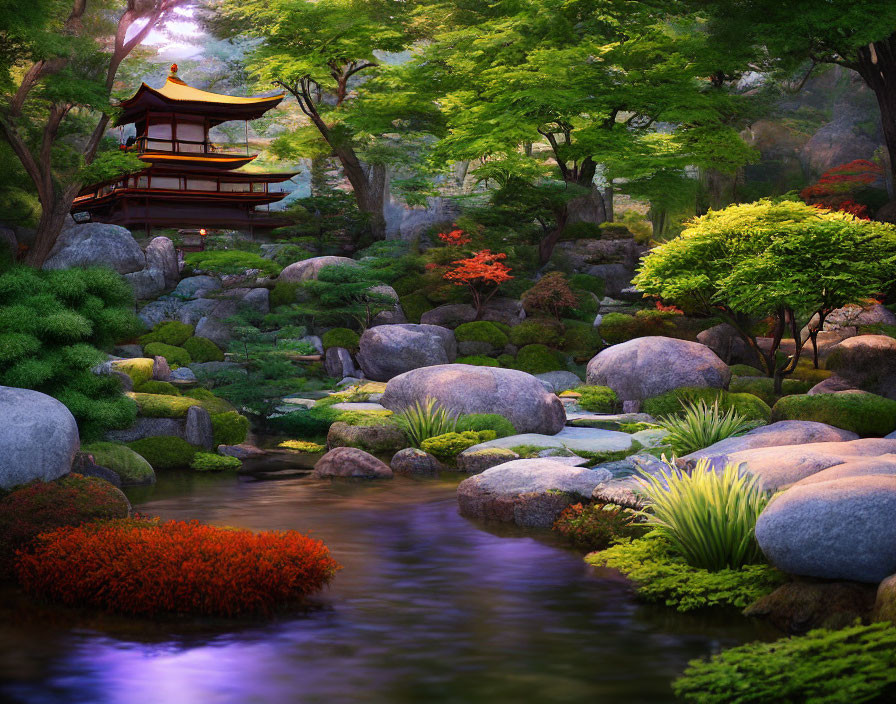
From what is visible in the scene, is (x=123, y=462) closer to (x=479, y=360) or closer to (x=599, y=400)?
(x=599, y=400)

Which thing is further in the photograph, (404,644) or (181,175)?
(181,175)

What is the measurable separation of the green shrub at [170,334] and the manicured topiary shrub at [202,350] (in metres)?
0.35

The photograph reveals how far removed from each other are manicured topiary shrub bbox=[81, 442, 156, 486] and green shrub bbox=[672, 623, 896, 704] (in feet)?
35.1

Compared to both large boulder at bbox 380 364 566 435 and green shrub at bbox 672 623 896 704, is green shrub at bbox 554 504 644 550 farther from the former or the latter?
large boulder at bbox 380 364 566 435

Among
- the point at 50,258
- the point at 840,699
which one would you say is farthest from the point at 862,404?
the point at 50,258

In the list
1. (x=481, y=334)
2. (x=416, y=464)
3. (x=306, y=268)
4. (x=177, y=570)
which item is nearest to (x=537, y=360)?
(x=481, y=334)

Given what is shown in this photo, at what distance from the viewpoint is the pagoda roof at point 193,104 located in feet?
124

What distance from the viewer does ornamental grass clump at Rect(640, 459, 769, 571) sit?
29.2ft

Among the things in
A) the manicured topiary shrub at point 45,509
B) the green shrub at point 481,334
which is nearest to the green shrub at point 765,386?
the green shrub at point 481,334

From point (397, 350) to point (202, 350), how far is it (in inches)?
233

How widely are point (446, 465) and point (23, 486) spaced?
793 cm

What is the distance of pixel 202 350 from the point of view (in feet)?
85.0

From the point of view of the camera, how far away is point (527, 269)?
32156mm

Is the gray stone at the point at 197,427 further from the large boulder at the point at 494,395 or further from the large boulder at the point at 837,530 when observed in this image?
the large boulder at the point at 837,530
